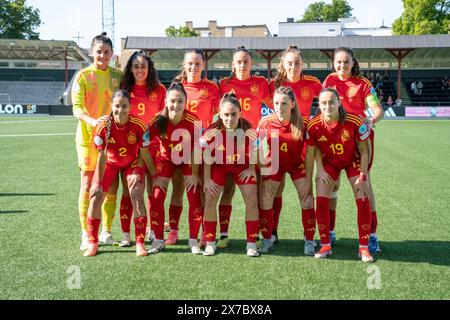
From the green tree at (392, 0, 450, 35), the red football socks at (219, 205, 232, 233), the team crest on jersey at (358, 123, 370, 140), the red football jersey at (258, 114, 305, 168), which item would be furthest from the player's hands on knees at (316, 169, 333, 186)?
the green tree at (392, 0, 450, 35)

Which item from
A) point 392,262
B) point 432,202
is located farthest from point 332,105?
point 432,202

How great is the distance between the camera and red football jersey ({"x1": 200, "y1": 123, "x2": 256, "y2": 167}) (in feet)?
15.5

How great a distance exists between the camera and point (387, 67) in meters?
40.0

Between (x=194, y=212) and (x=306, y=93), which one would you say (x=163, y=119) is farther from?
(x=306, y=93)

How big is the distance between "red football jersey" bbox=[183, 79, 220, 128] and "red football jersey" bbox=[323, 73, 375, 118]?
1.17 metres

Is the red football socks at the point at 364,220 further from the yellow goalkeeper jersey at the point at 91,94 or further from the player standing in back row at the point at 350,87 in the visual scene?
the yellow goalkeeper jersey at the point at 91,94

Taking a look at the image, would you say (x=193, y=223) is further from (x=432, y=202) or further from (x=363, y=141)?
(x=432, y=202)

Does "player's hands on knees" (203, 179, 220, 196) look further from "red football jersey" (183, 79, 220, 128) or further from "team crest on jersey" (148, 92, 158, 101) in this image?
"team crest on jersey" (148, 92, 158, 101)

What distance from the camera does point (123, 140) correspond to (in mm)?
4777

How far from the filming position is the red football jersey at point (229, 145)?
4734 mm

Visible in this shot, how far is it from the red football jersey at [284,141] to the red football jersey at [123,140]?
1.14 m

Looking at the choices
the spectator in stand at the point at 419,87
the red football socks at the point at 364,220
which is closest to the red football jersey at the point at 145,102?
the red football socks at the point at 364,220

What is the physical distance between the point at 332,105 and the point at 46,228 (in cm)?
337
